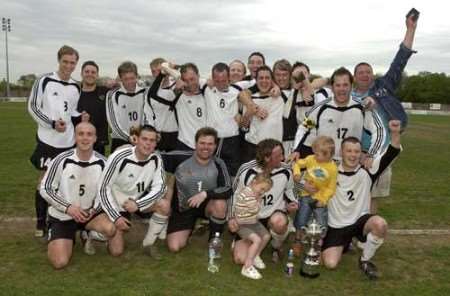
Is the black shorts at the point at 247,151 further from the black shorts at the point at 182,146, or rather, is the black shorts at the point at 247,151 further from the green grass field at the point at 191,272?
the green grass field at the point at 191,272

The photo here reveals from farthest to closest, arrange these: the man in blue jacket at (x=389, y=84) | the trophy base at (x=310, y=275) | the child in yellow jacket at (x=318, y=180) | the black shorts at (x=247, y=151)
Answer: the black shorts at (x=247, y=151), the man in blue jacket at (x=389, y=84), the child in yellow jacket at (x=318, y=180), the trophy base at (x=310, y=275)

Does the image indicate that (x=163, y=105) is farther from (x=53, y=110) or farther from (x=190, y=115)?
(x=53, y=110)

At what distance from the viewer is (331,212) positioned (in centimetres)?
512

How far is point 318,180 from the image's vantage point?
196 inches

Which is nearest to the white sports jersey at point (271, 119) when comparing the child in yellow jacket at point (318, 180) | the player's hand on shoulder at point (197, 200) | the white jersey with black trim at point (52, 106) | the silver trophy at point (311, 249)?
the child in yellow jacket at point (318, 180)

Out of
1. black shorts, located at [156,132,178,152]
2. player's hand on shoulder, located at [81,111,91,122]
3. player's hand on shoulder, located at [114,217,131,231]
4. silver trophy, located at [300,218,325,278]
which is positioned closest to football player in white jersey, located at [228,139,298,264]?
silver trophy, located at [300,218,325,278]

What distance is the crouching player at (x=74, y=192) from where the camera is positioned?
4.88 meters

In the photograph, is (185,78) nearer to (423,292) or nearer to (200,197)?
(200,197)

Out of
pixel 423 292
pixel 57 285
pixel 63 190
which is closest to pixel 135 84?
pixel 63 190

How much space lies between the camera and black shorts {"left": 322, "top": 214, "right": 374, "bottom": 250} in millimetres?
5023

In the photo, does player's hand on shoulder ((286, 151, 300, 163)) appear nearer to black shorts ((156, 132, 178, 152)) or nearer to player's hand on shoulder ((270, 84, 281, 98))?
player's hand on shoulder ((270, 84, 281, 98))

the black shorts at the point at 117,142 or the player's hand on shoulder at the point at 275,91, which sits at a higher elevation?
the player's hand on shoulder at the point at 275,91

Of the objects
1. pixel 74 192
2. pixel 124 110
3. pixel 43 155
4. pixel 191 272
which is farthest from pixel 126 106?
pixel 191 272

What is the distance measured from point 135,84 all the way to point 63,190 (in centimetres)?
193
